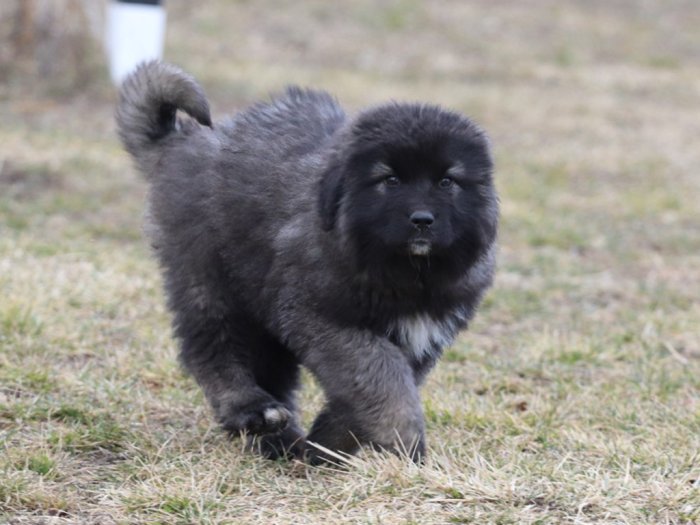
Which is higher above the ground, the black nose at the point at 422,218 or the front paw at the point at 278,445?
the black nose at the point at 422,218

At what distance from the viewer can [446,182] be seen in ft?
13.4

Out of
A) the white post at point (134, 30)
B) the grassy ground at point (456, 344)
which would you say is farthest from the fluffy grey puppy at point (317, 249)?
the white post at point (134, 30)

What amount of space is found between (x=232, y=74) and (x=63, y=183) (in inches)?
190

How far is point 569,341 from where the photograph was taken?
6203mm

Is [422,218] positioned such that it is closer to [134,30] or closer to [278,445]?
[278,445]

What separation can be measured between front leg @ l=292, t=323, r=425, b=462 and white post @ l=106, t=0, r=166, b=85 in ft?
22.6

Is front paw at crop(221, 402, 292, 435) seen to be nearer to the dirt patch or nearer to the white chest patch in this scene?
the white chest patch

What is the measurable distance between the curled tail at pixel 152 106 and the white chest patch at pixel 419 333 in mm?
1187

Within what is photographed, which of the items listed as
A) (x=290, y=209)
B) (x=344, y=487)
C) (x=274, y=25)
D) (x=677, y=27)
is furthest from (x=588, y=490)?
(x=677, y=27)

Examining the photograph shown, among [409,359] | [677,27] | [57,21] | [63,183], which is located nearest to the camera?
[409,359]

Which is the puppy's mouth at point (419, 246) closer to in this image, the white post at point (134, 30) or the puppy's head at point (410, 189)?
the puppy's head at point (410, 189)

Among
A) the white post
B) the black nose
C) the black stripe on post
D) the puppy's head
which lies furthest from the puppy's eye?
the black stripe on post

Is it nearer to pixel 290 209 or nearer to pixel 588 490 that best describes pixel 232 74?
pixel 290 209

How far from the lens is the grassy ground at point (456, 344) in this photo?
3775 mm
